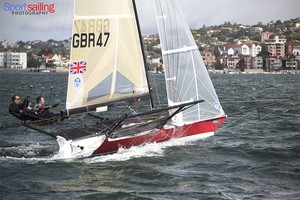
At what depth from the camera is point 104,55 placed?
13.2m

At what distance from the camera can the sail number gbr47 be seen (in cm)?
1273

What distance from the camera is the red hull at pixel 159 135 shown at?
41.8 ft

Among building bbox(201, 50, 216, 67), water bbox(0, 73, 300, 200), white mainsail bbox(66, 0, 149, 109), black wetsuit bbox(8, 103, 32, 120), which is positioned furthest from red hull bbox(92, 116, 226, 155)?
building bbox(201, 50, 216, 67)

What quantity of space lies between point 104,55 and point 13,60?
146131 mm

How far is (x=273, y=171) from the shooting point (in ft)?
37.6

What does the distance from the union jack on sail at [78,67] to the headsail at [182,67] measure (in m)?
2.10

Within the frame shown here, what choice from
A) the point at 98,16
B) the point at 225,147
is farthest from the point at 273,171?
the point at 98,16

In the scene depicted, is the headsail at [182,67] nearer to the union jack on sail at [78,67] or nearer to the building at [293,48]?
the union jack on sail at [78,67]

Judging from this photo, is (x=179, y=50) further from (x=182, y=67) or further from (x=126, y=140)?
(x=126, y=140)

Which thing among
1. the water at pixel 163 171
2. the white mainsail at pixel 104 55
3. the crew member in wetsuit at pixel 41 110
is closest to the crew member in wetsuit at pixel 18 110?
the crew member in wetsuit at pixel 41 110

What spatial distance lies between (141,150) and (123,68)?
6.83ft

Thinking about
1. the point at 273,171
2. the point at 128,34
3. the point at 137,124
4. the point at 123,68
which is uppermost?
the point at 128,34

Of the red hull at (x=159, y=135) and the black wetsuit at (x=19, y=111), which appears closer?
the red hull at (x=159, y=135)

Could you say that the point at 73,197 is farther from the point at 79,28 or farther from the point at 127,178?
the point at 79,28
